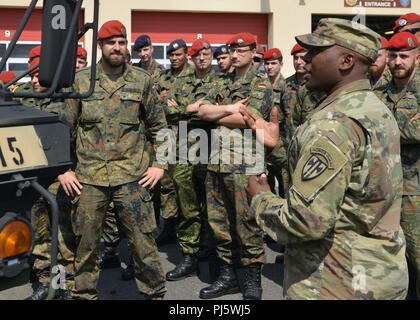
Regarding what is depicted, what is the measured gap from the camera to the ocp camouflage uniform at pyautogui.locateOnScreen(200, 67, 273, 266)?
4121mm

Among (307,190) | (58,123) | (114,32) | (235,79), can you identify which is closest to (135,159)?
(114,32)

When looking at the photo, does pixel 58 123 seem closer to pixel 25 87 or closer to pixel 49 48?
pixel 49 48

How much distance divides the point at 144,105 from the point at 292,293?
2010mm

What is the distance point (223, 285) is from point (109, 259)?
1279mm

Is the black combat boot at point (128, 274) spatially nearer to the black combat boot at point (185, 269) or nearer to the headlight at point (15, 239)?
the black combat boot at point (185, 269)

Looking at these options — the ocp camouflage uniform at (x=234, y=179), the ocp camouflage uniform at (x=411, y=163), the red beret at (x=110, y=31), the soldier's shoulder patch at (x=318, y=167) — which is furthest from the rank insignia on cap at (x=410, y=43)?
the soldier's shoulder patch at (x=318, y=167)

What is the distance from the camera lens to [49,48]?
189 cm

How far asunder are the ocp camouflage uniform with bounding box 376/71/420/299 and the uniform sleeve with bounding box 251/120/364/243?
6.98 feet

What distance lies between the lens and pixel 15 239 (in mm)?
1638

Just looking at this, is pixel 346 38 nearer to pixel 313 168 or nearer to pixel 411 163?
pixel 313 168

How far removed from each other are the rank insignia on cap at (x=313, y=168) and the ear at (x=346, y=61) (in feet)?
1.26

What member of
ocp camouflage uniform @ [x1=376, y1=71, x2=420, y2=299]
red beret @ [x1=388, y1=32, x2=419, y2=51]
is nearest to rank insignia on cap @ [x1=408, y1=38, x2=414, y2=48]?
red beret @ [x1=388, y1=32, x2=419, y2=51]

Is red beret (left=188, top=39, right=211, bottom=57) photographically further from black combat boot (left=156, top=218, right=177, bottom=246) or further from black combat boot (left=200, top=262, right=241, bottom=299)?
black combat boot (left=200, top=262, right=241, bottom=299)

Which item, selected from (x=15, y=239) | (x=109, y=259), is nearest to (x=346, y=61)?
(x=15, y=239)
